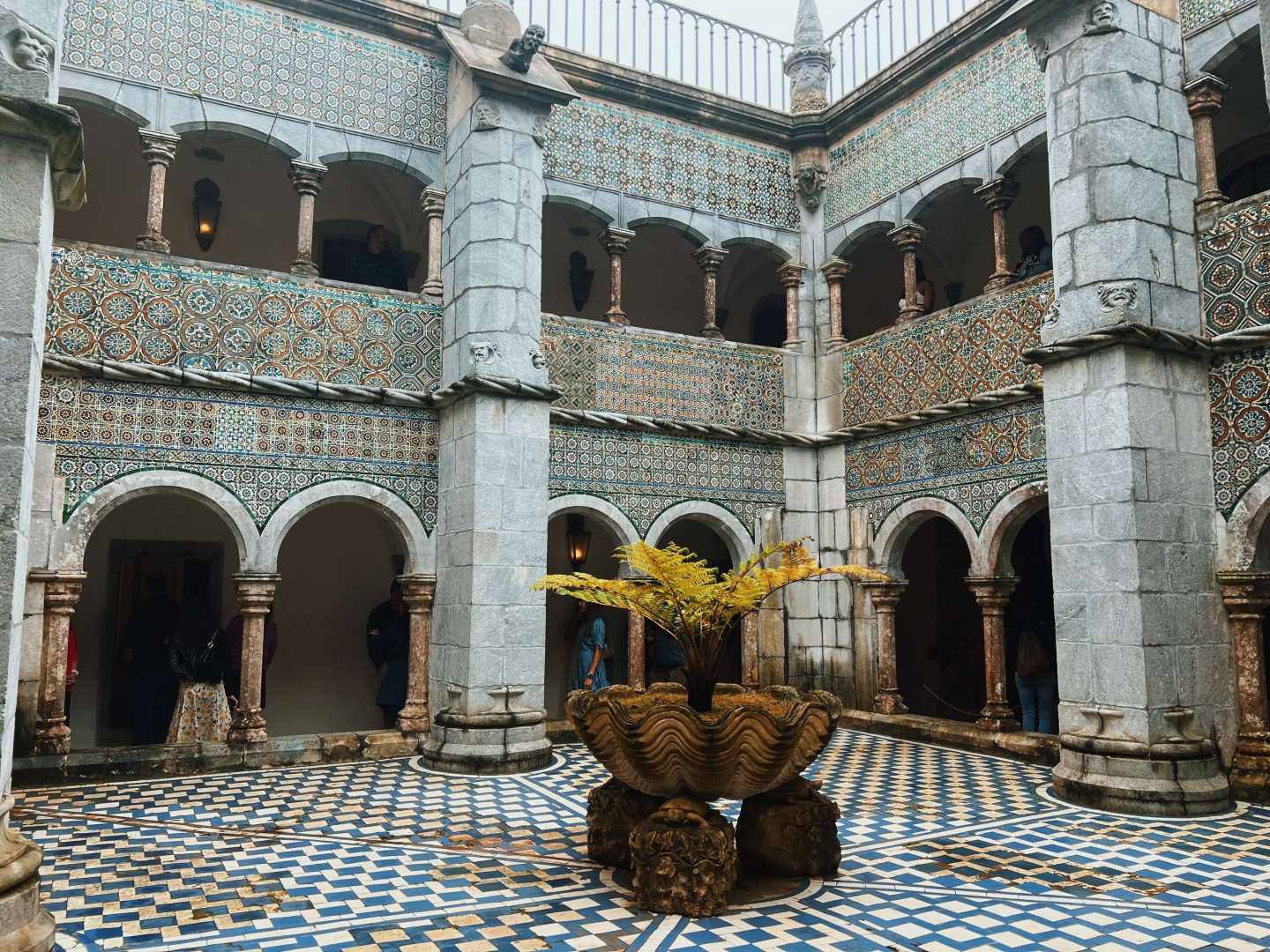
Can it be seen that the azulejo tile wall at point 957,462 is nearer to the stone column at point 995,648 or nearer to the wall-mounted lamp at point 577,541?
the stone column at point 995,648

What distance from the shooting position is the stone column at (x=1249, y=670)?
652cm

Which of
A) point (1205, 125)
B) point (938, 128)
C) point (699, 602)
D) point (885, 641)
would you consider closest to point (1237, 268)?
point (1205, 125)

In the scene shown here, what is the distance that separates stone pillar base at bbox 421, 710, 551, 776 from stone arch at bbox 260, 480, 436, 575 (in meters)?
1.41

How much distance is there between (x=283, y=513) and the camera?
311 inches

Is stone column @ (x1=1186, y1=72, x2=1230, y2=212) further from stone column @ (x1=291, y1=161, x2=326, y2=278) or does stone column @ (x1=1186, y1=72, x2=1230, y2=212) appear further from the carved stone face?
the carved stone face

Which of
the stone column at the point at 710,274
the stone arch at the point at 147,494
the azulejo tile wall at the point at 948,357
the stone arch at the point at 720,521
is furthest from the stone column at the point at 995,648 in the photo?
the stone arch at the point at 147,494

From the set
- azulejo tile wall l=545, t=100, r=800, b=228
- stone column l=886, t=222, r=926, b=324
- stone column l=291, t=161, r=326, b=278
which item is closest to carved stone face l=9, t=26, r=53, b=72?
stone column l=291, t=161, r=326, b=278

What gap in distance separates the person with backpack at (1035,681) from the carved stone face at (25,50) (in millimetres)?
7915

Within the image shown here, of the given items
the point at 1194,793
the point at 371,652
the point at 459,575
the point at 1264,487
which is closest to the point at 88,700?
the point at 371,652

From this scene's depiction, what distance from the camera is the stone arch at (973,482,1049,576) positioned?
26.9 feet

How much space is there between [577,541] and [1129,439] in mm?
6123

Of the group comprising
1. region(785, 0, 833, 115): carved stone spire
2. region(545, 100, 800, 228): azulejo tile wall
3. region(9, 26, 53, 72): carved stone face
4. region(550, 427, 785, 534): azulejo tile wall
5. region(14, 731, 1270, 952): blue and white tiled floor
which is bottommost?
region(14, 731, 1270, 952): blue and white tiled floor

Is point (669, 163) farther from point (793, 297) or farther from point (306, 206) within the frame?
point (306, 206)

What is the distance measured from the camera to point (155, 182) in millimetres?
7918
